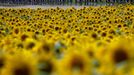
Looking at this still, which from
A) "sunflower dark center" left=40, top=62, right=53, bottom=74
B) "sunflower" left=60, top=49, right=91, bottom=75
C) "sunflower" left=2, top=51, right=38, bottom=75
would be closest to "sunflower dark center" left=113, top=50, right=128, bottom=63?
"sunflower" left=60, top=49, right=91, bottom=75

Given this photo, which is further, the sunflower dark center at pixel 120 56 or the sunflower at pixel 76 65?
the sunflower dark center at pixel 120 56

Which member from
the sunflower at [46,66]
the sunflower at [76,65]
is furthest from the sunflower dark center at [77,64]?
the sunflower at [46,66]

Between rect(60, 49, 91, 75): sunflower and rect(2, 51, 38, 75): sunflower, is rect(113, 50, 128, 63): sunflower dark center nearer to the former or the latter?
rect(60, 49, 91, 75): sunflower

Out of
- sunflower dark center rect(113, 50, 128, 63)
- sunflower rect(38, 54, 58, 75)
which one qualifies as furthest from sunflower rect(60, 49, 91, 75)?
sunflower dark center rect(113, 50, 128, 63)

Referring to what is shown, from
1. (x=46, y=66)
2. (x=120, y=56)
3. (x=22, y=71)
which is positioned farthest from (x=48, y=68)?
(x=120, y=56)

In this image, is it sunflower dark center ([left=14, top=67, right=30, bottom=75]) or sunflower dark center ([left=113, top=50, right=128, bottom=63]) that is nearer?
sunflower dark center ([left=14, top=67, right=30, bottom=75])

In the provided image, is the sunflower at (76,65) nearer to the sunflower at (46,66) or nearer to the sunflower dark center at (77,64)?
the sunflower dark center at (77,64)

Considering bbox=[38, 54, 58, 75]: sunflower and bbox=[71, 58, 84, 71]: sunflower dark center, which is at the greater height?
bbox=[71, 58, 84, 71]: sunflower dark center

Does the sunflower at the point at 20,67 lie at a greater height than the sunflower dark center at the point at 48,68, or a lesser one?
greater

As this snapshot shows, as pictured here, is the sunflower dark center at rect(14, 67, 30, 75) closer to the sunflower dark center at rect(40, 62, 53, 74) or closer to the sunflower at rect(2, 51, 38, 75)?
the sunflower at rect(2, 51, 38, 75)

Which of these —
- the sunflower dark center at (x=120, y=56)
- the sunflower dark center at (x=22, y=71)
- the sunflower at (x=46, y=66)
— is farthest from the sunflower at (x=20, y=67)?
the sunflower dark center at (x=120, y=56)

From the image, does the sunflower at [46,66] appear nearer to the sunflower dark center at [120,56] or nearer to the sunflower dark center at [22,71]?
the sunflower dark center at [22,71]

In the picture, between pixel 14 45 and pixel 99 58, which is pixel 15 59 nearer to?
pixel 99 58

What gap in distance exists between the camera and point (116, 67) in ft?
7.31
